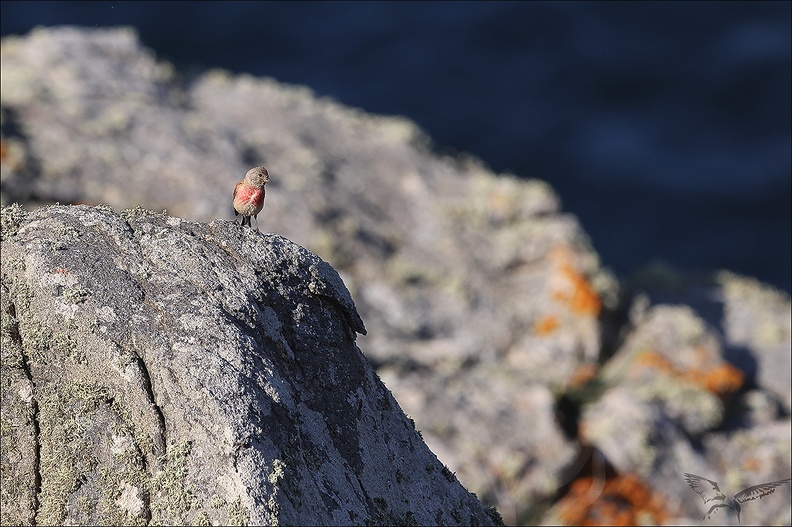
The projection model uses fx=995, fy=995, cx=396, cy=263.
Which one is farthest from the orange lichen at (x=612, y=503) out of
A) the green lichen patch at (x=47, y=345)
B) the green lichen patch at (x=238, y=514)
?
the green lichen patch at (x=47, y=345)

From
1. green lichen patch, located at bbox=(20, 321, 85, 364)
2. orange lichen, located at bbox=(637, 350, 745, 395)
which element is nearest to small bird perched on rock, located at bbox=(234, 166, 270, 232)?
green lichen patch, located at bbox=(20, 321, 85, 364)

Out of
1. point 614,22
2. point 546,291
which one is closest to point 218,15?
point 614,22

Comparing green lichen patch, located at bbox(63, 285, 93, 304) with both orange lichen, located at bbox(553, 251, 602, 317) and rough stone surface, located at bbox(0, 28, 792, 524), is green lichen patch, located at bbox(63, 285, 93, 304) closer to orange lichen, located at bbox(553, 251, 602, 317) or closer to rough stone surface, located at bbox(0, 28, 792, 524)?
rough stone surface, located at bbox(0, 28, 792, 524)

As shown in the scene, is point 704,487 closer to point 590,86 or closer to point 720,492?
point 720,492

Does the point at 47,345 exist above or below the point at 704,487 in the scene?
below

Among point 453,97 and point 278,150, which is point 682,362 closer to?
point 278,150

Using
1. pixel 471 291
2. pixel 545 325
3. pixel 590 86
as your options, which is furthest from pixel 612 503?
pixel 590 86

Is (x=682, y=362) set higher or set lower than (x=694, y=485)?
higher
